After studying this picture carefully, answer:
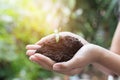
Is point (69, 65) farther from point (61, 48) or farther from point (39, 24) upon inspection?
point (39, 24)

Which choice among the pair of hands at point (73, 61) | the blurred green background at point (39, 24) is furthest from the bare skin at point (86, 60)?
the blurred green background at point (39, 24)

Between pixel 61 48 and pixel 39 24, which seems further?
pixel 39 24

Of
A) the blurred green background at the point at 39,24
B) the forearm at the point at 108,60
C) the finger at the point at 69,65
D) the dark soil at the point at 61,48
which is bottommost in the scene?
the finger at the point at 69,65

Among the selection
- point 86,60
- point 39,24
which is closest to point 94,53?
point 86,60

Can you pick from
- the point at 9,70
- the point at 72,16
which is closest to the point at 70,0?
the point at 72,16

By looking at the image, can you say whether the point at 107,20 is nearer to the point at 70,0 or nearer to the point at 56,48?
the point at 70,0

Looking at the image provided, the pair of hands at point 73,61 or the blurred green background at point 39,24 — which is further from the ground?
the blurred green background at point 39,24

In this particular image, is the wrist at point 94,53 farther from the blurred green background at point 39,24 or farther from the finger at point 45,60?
the blurred green background at point 39,24
